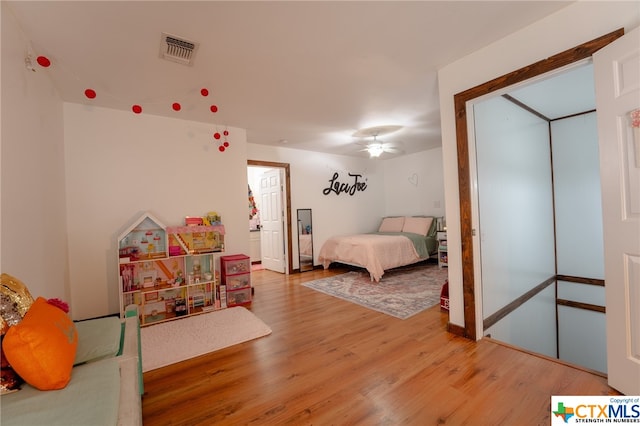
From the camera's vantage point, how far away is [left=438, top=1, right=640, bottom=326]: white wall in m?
1.58

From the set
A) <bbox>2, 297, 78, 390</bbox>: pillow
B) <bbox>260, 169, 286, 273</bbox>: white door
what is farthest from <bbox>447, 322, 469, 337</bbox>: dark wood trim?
<bbox>260, 169, 286, 273</bbox>: white door

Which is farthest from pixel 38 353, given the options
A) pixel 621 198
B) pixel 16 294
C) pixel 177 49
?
pixel 621 198

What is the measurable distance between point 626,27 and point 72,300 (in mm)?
4952

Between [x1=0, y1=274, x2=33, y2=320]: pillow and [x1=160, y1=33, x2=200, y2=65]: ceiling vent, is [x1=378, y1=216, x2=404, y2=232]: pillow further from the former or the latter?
[x1=0, y1=274, x2=33, y2=320]: pillow

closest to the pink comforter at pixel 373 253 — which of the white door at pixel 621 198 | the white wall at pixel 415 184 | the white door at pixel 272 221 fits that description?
the white door at pixel 272 221

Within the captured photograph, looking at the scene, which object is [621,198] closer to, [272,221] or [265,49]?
[265,49]

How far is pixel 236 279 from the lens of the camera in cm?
350

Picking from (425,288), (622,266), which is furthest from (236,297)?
(622,266)

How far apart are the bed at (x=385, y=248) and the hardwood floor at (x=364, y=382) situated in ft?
5.99

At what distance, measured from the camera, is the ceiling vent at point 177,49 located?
1.90m

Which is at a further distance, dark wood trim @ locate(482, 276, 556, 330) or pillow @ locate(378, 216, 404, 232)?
pillow @ locate(378, 216, 404, 232)

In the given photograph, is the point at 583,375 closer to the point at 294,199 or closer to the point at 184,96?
the point at 184,96

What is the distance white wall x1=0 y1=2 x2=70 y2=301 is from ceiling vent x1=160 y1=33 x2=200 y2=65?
784 mm

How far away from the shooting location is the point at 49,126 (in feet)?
7.57
